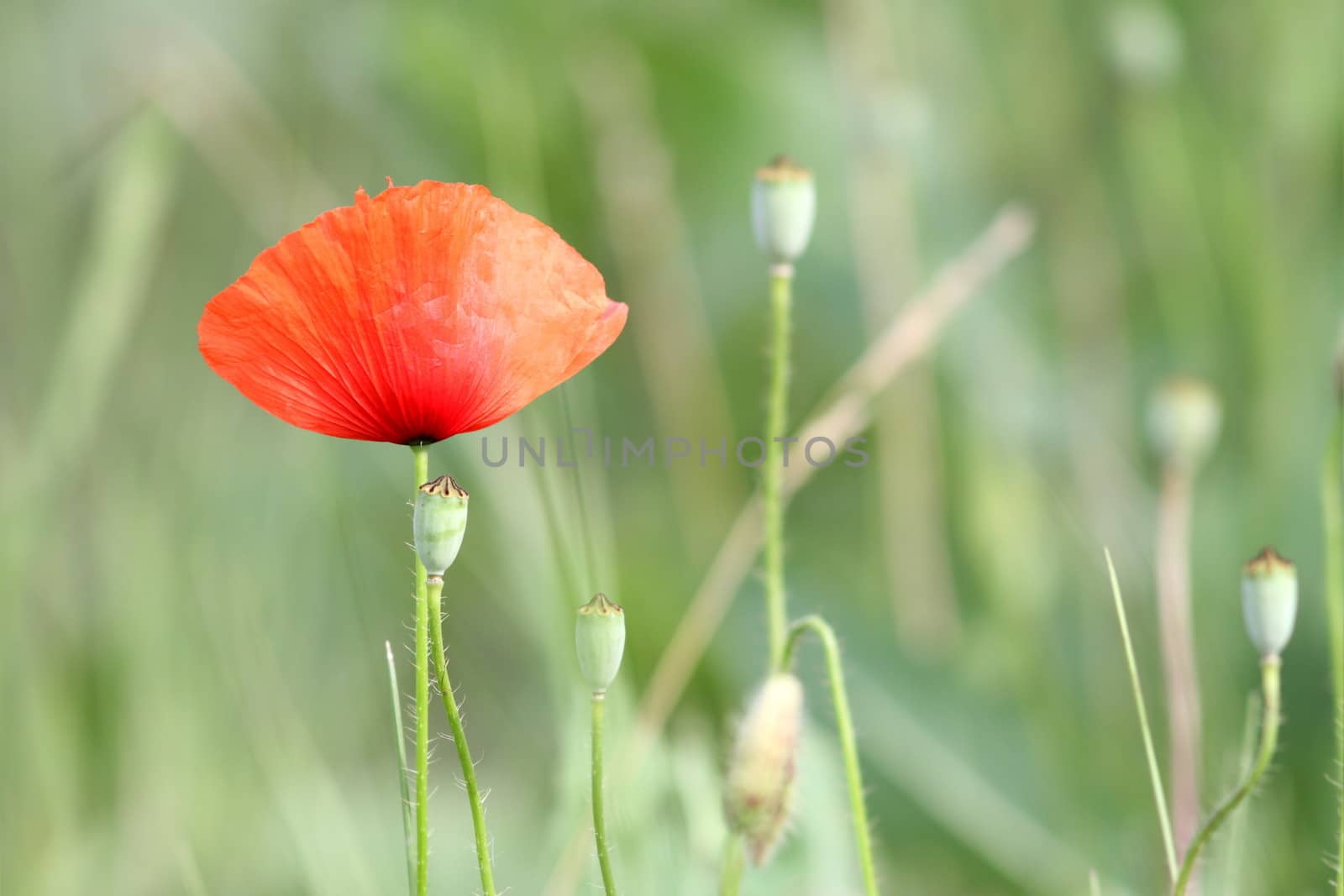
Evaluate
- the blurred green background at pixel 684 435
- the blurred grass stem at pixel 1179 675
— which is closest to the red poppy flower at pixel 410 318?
the blurred green background at pixel 684 435

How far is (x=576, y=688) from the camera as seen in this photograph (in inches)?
15.7

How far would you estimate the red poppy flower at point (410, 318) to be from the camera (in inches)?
8.1

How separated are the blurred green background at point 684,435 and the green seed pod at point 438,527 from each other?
128 millimetres

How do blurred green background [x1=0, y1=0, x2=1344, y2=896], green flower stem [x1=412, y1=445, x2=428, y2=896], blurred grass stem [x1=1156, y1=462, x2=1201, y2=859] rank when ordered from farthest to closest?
1. blurred green background [x1=0, y1=0, x2=1344, y2=896]
2. blurred grass stem [x1=1156, y1=462, x2=1201, y2=859]
3. green flower stem [x1=412, y1=445, x2=428, y2=896]

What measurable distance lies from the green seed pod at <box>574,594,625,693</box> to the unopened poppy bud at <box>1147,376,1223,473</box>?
0.26 meters

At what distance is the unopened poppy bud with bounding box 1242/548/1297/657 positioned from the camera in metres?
A: 0.23

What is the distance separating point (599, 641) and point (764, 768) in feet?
0.14

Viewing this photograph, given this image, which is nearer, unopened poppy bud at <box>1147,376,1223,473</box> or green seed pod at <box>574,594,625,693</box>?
green seed pod at <box>574,594,625,693</box>

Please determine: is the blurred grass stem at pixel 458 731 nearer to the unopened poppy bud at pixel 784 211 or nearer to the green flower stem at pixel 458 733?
the green flower stem at pixel 458 733

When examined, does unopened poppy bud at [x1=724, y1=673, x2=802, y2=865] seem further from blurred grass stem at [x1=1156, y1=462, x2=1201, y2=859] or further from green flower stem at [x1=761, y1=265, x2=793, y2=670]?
blurred grass stem at [x1=1156, y1=462, x2=1201, y2=859]

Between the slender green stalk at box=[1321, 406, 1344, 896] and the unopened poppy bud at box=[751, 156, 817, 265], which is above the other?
the unopened poppy bud at box=[751, 156, 817, 265]

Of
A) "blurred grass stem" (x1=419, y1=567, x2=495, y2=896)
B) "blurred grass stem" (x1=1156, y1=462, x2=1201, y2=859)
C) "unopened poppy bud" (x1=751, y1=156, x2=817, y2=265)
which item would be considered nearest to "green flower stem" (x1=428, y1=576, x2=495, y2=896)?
"blurred grass stem" (x1=419, y1=567, x2=495, y2=896)

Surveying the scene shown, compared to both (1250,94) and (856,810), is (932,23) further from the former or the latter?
(856,810)

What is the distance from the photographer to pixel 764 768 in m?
0.24
